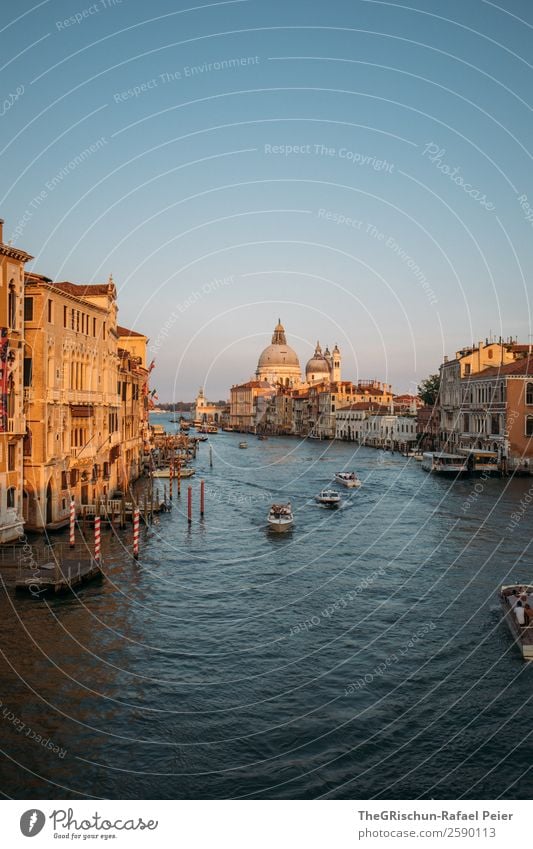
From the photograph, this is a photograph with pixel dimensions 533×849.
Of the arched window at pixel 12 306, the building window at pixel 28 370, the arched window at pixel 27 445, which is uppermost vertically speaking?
the arched window at pixel 12 306

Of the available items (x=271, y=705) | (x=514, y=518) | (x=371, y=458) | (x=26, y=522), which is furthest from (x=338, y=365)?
(x=271, y=705)

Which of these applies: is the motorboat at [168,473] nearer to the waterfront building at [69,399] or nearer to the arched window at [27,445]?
the waterfront building at [69,399]

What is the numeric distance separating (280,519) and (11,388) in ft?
48.4

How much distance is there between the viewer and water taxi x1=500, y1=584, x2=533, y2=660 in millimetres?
17812

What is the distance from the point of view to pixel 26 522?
97.7 feet

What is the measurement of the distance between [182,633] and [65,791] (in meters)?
8.07

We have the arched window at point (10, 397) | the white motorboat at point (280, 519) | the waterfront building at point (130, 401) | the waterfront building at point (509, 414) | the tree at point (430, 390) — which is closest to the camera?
the arched window at point (10, 397)

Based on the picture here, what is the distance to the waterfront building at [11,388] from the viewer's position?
86.3ft

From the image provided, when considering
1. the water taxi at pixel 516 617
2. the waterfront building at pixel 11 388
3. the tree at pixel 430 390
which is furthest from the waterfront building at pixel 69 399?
the tree at pixel 430 390

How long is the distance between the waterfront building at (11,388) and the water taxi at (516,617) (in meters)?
17.0

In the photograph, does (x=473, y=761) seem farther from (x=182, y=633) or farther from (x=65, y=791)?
(x=182, y=633)

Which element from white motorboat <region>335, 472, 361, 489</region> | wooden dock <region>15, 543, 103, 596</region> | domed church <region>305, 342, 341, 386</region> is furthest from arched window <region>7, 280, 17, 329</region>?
domed church <region>305, 342, 341, 386</region>

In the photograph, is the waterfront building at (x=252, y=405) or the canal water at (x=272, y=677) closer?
the canal water at (x=272, y=677)

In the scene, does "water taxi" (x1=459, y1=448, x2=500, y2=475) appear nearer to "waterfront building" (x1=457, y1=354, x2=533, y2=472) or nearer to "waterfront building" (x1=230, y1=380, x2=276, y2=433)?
"waterfront building" (x1=457, y1=354, x2=533, y2=472)
